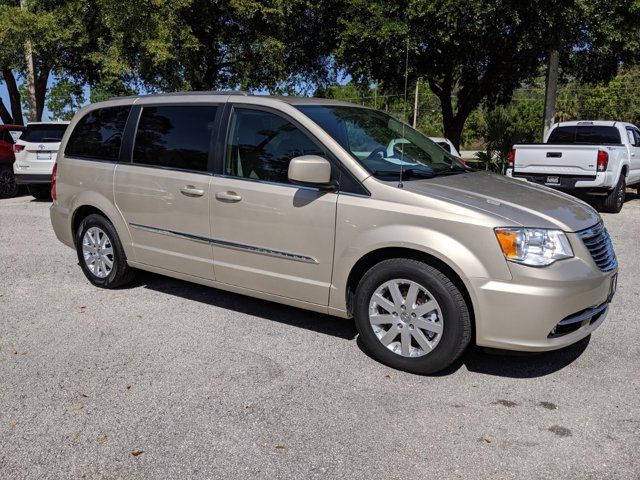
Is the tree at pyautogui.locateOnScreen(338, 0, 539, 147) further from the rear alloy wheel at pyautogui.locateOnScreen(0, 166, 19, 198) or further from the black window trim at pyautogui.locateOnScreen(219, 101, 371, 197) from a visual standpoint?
the black window trim at pyautogui.locateOnScreen(219, 101, 371, 197)

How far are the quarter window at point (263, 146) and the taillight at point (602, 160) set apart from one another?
8.01m

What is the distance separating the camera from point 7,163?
42.4 ft

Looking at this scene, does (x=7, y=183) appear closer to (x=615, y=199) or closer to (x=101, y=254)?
(x=101, y=254)

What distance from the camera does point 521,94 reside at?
50.8m

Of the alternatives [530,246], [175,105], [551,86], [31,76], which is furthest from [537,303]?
[31,76]

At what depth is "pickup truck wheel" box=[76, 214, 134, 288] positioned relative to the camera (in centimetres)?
556

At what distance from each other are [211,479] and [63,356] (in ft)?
6.52

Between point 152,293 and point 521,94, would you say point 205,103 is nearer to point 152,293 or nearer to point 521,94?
point 152,293

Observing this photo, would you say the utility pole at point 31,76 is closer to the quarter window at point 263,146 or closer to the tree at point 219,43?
the tree at point 219,43

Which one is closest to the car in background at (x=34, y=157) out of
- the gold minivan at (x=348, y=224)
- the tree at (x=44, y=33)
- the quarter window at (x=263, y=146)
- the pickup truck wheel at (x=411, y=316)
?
the tree at (x=44, y=33)

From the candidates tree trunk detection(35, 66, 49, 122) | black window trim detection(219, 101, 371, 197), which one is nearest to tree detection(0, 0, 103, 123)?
tree trunk detection(35, 66, 49, 122)

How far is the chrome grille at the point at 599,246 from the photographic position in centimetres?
378

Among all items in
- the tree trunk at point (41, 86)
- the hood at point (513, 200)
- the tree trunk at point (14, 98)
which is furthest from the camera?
the tree trunk at point (14, 98)

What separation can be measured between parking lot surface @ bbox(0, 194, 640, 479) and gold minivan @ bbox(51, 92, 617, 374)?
34 cm
